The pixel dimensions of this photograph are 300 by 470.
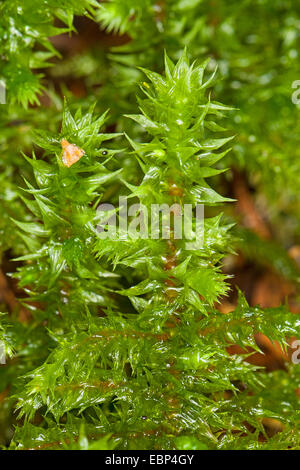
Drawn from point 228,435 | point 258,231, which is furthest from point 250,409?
point 258,231

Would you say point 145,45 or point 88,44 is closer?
point 145,45

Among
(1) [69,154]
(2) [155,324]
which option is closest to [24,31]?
(1) [69,154]

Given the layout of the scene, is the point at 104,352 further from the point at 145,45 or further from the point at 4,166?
the point at 145,45

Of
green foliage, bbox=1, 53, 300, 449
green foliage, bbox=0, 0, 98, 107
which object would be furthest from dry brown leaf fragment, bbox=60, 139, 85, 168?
green foliage, bbox=0, 0, 98, 107

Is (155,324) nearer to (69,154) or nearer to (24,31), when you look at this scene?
(69,154)

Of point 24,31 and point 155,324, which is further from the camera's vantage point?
point 24,31

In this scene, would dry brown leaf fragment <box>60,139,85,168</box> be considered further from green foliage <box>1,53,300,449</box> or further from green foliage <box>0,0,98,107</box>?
green foliage <box>0,0,98,107</box>

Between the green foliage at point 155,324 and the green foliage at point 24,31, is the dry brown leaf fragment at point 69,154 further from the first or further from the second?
the green foliage at point 24,31

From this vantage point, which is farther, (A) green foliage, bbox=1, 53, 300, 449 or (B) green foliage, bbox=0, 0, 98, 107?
(B) green foliage, bbox=0, 0, 98, 107

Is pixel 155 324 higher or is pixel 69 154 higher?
pixel 69 154

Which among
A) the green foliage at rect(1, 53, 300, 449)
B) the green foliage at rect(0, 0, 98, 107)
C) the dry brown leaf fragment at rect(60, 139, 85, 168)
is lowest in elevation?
the green foliage at rect(1, 53, 300, 449)

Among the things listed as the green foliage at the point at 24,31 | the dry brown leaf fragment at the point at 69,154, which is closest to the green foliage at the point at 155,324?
the dry brown leaf fragment at the point at 69,154
